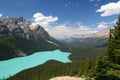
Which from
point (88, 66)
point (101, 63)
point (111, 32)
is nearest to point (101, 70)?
point (101, 63)

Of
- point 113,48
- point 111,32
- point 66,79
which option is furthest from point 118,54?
point 66,79

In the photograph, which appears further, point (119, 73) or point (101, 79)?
point (101, 79)

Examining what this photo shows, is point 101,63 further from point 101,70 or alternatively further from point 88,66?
point 88,66

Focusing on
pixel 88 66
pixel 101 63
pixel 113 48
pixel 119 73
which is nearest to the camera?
pixel 119 73

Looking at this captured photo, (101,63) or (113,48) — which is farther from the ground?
(113,48)

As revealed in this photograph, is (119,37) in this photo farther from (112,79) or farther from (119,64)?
(112,79)

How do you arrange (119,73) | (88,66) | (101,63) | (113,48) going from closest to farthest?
(119,73), (113,48), (101,63), (88,66)

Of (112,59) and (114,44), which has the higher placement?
(114,44)

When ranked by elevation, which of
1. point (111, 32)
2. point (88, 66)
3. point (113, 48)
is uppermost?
point (111, 32)

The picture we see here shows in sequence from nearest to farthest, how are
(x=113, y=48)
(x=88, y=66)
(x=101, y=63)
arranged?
(x=113, y=48)
(x=101, y=63)
(x=88, y=66)
